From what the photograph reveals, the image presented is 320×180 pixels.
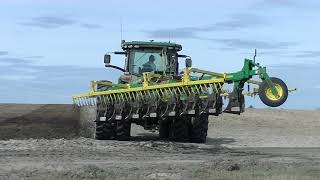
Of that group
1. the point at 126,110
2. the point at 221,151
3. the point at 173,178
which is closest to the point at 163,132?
the point at 126,110

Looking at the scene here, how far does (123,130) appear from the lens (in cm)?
2039

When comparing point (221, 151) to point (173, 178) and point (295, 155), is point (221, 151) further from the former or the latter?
point (173, 178)

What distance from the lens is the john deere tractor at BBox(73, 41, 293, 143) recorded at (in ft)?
60.2

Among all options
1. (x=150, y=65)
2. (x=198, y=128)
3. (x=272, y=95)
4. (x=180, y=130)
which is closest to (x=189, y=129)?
(x=180, y=130)

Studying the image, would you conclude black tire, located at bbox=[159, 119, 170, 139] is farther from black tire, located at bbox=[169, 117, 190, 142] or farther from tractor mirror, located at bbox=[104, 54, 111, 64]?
tractor mirror, located at bbox=[104, 54, 111, 64]

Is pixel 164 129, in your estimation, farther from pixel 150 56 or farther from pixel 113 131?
pixel 150 56

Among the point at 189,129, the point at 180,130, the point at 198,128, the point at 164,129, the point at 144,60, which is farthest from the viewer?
the point at 164,129

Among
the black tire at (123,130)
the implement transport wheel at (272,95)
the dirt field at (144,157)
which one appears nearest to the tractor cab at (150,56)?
the black tire at (123,130)

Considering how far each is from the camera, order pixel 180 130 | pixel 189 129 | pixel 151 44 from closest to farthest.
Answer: pixel 180 130
pixel 189 129
pixel 151 44

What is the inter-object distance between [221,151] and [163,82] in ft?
9.86

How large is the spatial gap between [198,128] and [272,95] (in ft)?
11.4

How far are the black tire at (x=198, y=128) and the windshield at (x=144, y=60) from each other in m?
A: 2.24

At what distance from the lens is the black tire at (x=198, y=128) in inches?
813

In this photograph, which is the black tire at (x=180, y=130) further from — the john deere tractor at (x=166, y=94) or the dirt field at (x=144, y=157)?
the dirt field at (x=144, y=157)
